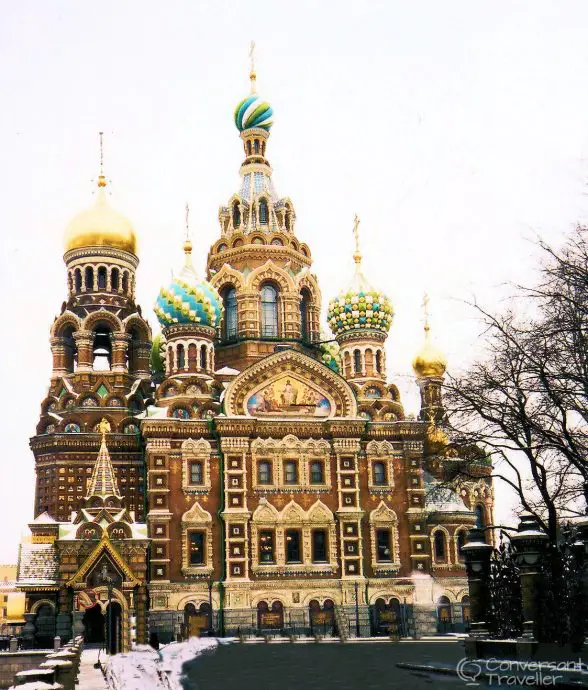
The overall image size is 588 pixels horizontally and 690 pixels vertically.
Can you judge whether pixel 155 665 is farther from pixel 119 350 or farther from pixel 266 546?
pixel 119 350

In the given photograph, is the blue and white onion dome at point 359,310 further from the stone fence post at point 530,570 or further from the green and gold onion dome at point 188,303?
the stone fence post at point 530,570

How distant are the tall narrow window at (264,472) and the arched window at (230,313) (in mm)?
8274

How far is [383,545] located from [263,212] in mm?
18453

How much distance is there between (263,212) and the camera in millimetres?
53188

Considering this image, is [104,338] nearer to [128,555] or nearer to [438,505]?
[128,555]

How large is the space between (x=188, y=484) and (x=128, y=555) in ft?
14.7

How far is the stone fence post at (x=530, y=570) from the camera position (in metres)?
20.4

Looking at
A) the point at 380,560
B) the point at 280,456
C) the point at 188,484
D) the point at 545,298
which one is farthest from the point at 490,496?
the point at 545,298

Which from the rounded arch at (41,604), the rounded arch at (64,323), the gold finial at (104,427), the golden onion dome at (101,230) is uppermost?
the golden onion dome at (101,230)

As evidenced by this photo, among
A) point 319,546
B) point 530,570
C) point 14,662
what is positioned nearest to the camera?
point 530,570

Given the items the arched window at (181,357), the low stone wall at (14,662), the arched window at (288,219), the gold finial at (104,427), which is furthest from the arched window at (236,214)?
the low stone wall at (14,662)

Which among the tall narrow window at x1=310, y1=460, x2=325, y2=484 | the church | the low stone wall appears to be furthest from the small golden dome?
the low stone wall

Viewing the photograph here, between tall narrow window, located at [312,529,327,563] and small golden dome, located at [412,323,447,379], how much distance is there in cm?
1312

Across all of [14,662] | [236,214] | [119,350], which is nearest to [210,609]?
[14,662]
